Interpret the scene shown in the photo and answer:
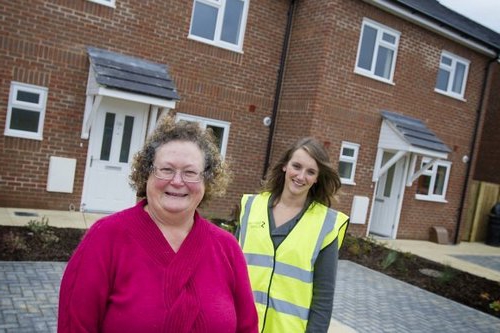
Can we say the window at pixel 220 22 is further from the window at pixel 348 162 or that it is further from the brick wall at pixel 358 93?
the window at pixel 348 162

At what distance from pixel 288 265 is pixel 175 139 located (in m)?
1.08

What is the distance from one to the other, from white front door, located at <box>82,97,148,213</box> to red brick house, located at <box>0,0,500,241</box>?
23 mm

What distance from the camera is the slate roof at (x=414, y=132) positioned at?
11.7m

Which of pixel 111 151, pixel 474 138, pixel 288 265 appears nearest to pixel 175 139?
pixel 288 265

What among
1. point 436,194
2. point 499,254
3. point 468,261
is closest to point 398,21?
point 436,194

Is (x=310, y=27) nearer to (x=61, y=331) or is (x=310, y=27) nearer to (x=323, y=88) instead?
(x=323, y=88)

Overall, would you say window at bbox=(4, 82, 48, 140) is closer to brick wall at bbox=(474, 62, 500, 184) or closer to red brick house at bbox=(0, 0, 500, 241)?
red brick house at bbox=(0, 0, 500, 241)

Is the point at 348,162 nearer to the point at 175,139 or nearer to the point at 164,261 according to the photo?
the point at 175,139

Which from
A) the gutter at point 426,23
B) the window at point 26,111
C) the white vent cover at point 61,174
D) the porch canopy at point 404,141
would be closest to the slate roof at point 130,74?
the window at point 26,111

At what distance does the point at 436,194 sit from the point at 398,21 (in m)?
5.43

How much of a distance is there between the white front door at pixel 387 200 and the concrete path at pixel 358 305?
4.79 metres

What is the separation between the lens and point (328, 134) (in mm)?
11203

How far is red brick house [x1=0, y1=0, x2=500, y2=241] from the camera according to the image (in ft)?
28.5

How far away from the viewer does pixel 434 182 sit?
14.1 metres
